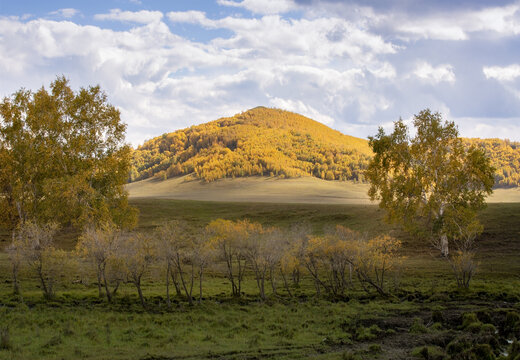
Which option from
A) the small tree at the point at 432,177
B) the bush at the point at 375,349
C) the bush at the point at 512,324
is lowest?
the bush at the point at 512,324

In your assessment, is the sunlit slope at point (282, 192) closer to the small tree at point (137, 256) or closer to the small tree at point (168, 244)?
the small tree at point (168, 244)

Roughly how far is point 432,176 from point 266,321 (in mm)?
31261

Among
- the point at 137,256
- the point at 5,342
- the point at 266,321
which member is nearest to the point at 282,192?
the point at 137,256

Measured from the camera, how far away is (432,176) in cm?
4856

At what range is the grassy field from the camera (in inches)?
750

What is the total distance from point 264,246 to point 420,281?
15538 mm

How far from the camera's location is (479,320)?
23.6 metres

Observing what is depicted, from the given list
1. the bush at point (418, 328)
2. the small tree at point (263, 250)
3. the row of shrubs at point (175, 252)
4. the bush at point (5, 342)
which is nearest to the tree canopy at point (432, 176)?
the row of shrubs at point (175, 252)

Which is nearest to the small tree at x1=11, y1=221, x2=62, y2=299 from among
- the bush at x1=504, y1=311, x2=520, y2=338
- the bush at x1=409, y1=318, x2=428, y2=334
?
the bush at x1=409, y1=318, x2=428, y2=334

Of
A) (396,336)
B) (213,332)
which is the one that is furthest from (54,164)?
(396,336)

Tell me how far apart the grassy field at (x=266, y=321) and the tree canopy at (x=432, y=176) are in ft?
19.8

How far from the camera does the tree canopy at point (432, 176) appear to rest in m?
45.7

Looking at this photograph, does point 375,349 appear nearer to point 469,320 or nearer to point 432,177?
point 469,320

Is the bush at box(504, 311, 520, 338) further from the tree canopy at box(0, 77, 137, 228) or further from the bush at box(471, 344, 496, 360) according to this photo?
the tree canopy at box(0, 77, 137, 228)
